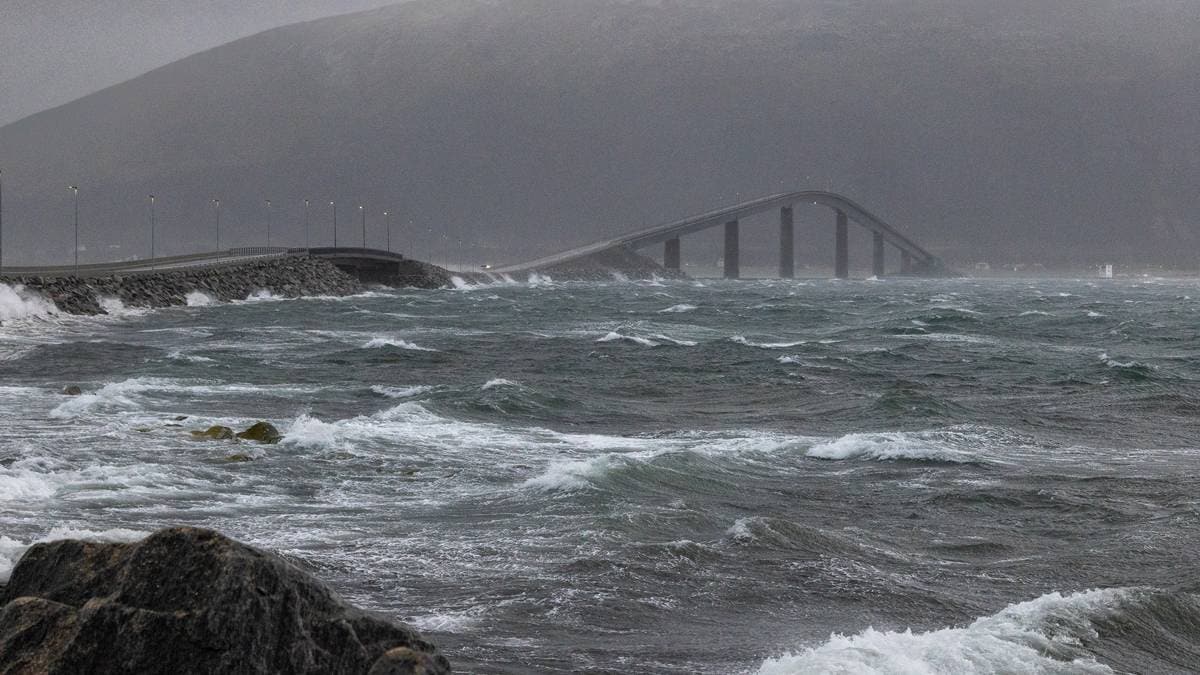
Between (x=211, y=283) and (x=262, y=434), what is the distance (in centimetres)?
6635

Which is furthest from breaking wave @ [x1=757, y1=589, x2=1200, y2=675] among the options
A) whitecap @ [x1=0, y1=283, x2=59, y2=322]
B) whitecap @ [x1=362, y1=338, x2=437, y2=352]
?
whitecap @ [x1=0, y1=283, x2=59, y2=322]

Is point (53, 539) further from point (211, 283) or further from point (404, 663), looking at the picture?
point (211, 283)

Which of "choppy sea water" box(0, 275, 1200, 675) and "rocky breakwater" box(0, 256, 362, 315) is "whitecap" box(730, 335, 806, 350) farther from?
"rocky breakwater" box(0, 256, 362, 315)

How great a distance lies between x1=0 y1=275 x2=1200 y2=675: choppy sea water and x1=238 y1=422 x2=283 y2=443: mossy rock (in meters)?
0.49

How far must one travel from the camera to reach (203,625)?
7922 mm

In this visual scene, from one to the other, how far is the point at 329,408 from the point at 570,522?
1421 cm

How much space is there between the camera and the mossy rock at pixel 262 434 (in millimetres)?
24000

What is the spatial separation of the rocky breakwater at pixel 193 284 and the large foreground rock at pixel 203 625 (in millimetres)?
58839

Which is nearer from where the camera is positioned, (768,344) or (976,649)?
(976,649)

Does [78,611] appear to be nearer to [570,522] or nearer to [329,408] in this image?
[570,522]

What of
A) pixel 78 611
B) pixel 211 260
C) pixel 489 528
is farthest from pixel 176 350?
pixel 211 260

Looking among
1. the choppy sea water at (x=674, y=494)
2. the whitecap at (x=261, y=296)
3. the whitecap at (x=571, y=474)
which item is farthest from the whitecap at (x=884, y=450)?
the whitecap at (x=261, y=296)

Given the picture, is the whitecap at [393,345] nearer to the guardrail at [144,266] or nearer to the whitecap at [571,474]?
the whitecap at [571,474]

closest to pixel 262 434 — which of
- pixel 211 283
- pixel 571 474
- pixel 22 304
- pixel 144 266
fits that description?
pixel 571 474
